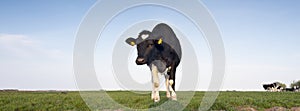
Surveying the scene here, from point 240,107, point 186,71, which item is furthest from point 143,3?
point 240,107

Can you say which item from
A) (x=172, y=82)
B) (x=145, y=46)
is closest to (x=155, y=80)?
(x=172, y=82)

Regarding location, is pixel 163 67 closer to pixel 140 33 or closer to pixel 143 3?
pixel 140 33

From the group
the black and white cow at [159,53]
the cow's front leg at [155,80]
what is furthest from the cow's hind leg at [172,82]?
the cow's front leg at [155,80]

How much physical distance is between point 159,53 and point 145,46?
3.28ft

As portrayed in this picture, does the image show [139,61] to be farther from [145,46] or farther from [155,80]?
[155,80]

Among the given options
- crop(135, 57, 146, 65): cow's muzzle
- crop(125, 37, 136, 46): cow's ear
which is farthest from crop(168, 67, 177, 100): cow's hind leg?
crop(125, 37, 136, 46): cow's ear

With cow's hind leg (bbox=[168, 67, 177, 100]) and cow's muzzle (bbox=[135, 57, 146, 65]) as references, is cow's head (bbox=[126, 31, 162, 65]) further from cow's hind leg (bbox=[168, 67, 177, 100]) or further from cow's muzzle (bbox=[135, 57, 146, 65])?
cow's hind leg (bbox=[168, 67, 177, 100])

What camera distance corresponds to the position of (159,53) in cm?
1870

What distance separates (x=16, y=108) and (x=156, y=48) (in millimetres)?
7383

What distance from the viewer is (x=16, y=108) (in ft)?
56.5

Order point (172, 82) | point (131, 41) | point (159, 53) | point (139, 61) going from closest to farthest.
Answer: point (139, 61)
point (131, 41)
point (159, 53)
point (172, 82)

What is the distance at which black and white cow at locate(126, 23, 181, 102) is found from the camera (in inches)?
714

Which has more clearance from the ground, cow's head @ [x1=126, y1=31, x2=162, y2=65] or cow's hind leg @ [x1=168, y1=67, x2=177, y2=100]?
cow's head @ [x1=126, y1=31, x2=162, y2=65]

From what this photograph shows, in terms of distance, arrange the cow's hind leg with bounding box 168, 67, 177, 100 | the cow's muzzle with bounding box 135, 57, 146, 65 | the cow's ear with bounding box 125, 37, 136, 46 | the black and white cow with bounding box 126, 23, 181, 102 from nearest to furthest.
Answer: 1. the cow's muzzle with bounding box 135, 57, 146, 65
2. the black and white cow with bounding box 126, 23, 181, 102
3. the cow's ear with bounding box 125, 37, 136, 46
4. the cow's hind leg with bounding box 168, 67, 177, 100
